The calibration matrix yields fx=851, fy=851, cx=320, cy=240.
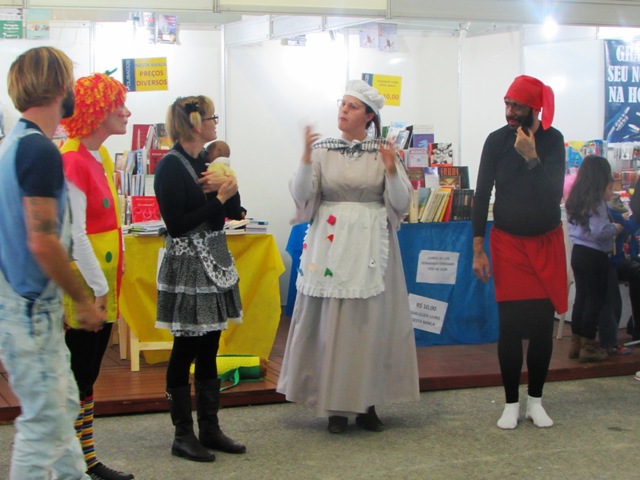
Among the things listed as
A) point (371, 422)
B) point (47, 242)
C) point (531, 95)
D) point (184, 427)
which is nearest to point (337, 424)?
point (371, 422)

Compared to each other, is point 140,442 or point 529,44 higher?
point 529,44

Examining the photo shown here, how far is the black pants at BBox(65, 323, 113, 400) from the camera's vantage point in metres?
3.04

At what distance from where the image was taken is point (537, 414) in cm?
410

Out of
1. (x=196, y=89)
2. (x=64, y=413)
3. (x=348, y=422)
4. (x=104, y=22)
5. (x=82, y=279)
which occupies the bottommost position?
(x=348, y=422)

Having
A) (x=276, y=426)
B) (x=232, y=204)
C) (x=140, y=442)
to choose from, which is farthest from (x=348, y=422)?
(x=232, y=204)

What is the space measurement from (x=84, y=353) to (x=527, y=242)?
211 centimetres

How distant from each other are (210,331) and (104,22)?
13.9 feet

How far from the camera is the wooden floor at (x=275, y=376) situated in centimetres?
432

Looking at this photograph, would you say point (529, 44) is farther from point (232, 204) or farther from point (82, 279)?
point (82, 279)

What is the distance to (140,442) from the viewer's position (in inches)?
152

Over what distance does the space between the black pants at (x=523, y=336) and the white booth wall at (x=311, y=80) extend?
120 inches

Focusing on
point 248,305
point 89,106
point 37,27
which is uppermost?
point 37,27

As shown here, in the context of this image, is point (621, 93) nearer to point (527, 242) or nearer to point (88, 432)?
point (527, 242)

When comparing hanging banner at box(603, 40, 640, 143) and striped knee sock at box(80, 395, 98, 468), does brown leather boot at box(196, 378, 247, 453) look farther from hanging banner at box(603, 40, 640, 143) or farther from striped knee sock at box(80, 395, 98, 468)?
hanging banner at box(603, 40, 640, 143)
